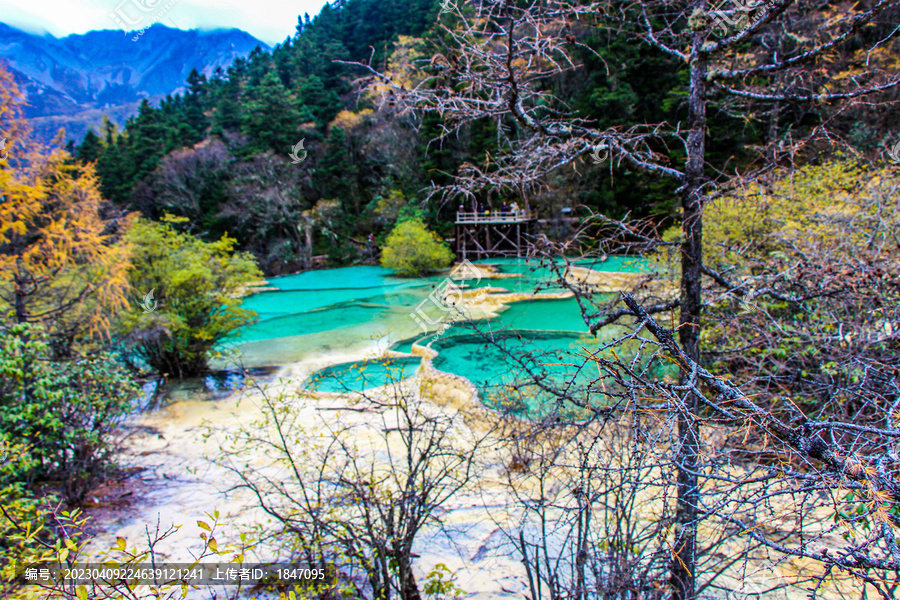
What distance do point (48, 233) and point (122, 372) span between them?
2.27 m

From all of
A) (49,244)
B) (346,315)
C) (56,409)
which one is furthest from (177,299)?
(346,315)

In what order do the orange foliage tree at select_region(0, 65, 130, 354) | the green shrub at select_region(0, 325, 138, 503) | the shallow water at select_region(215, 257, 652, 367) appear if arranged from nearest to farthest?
the green shrub at select_region(0, 325, 138, 503) < the orange foliage tree at select_region(0, 65, 130, 354) < the shallow water at select_region(215, 257, 652, 367)

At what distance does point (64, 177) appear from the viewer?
6.17 metres

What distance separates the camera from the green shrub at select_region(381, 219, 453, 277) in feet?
67.9

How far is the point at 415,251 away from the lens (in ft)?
68.0

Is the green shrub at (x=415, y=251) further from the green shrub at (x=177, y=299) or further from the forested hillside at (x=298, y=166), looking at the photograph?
the green shrub at (x=177, y=299)

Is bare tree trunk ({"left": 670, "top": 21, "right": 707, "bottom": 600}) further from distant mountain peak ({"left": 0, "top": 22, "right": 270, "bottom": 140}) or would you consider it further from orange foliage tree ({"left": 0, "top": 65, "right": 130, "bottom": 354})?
distant mountain peak ({"left": 0, "top": 22, "right": 270, "bottom": 140})

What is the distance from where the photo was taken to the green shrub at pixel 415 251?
815 inches

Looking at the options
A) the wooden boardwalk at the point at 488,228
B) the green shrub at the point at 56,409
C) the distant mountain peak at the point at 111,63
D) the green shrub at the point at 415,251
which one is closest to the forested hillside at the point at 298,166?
the wooden boardwalk at the point at 488,228

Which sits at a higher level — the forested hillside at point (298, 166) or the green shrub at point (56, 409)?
the forested hillside at point (298, 166)

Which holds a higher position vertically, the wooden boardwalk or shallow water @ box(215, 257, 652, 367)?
the wooden boardwalk

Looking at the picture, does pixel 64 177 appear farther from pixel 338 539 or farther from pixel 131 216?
pixel 338 539

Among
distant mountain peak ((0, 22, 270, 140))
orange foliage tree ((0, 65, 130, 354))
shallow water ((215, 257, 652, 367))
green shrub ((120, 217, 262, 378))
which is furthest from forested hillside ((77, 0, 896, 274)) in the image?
orange foliage tree ((0, 65, 130, 354))

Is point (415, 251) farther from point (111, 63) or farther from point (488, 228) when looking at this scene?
point (111, 63)
